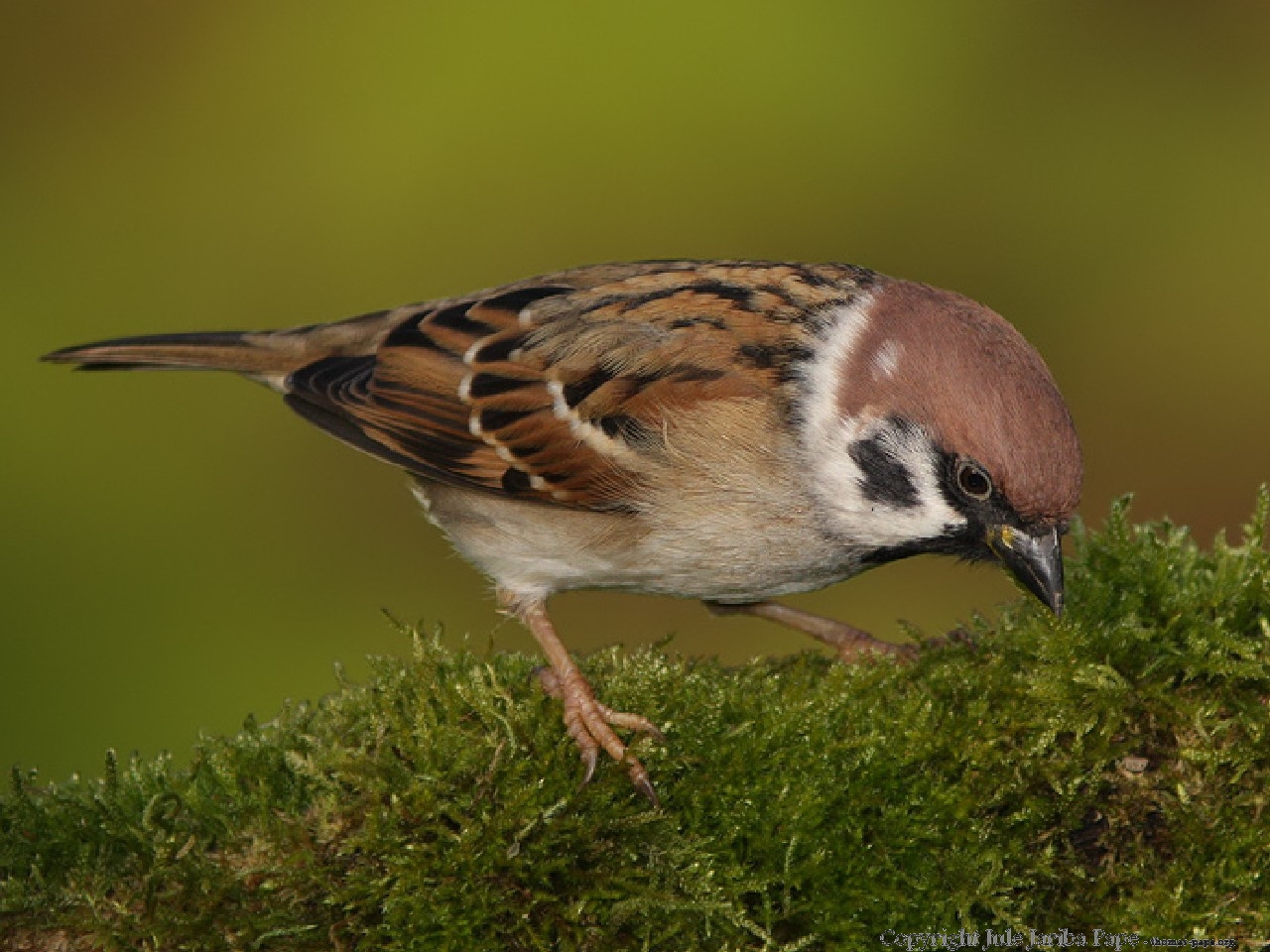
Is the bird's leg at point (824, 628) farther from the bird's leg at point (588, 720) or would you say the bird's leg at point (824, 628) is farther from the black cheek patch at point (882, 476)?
the bird's leg at point (588, 720)

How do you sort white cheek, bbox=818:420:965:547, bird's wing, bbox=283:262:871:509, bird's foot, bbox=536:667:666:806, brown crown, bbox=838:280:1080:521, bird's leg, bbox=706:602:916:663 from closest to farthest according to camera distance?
bird's foot, bbox=536:667:666:806 → brown crown, bbox=838:280:1080:521 → white cheek, bbox=818:420:965:547 → bird's wing, bbox=283:262:871:509 → bird's leg, bbox=706:602:916:663

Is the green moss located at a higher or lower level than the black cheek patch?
lower

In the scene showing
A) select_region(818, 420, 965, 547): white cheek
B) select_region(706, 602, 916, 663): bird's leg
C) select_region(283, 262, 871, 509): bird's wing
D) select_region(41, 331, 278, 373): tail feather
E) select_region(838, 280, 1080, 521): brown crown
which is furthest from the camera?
select_region(41, 331, 278, 373): tail feather

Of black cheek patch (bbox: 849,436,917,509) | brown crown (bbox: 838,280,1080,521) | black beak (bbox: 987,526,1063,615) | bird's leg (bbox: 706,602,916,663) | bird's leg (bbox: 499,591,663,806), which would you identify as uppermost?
brown crown (bbox: 838,280,1080,521)

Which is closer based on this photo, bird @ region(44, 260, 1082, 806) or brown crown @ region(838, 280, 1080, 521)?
brown crown @ region(838, 280, 1080, 521)

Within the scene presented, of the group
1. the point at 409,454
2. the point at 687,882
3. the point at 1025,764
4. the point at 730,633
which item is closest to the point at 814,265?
the point at 409,454

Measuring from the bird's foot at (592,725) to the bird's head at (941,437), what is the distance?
1.03 m

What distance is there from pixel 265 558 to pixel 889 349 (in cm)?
418

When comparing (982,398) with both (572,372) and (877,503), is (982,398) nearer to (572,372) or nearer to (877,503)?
(877,503)

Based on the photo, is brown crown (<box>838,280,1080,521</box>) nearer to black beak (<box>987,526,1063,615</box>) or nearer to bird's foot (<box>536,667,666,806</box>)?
black beak (<box>987,526,1063,615</box>)

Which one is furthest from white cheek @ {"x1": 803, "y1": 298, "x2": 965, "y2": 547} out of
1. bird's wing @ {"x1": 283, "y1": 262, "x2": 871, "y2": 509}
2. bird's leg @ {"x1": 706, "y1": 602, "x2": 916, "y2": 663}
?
bird's leg @ {"x1": 706, "y1": 602, "x2": 916, "y2": 663}

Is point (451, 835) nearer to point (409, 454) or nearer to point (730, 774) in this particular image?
point (730, 774)

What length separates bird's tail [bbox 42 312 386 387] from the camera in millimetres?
5551

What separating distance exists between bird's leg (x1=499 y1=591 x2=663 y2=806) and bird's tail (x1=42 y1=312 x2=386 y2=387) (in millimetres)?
1878
